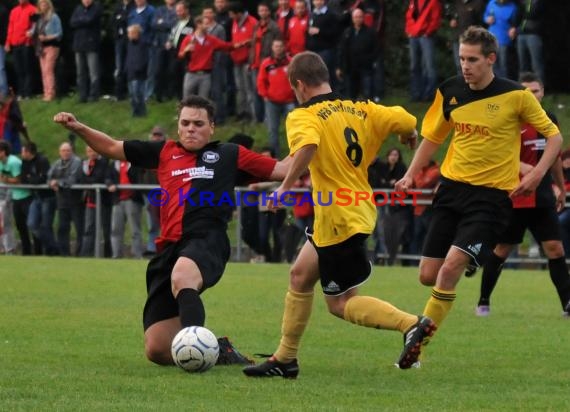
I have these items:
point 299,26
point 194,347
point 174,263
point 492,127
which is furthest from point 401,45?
point 194,347

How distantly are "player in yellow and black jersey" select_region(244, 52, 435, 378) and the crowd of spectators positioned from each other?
12.0 meters

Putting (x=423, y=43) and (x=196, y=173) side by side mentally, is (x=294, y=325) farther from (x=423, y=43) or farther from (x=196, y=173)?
(x=423, y=43)

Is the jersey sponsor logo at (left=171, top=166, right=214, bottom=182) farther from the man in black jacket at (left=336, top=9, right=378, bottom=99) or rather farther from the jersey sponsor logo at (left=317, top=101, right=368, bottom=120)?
the man in black jacket at (left=336, top=9, right=378, bottom=99)

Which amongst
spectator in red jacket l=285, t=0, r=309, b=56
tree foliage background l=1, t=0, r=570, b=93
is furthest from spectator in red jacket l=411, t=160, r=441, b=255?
tree foliage background l=1, t=0, r=570, b=93

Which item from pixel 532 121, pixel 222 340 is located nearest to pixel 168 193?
pixel 222 340

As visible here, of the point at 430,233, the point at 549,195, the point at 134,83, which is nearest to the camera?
the point at 430,233

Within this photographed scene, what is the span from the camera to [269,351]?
33.4ft

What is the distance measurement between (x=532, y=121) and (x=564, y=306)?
3.75 meters

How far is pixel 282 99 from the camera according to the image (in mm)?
23344

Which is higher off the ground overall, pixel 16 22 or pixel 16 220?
pixel 16 22

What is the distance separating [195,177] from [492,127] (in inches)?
83.8

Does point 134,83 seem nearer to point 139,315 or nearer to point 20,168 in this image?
point 20,168

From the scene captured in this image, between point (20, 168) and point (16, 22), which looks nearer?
point (20, 168)

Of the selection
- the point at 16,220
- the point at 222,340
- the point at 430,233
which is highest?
the point at 430,233
